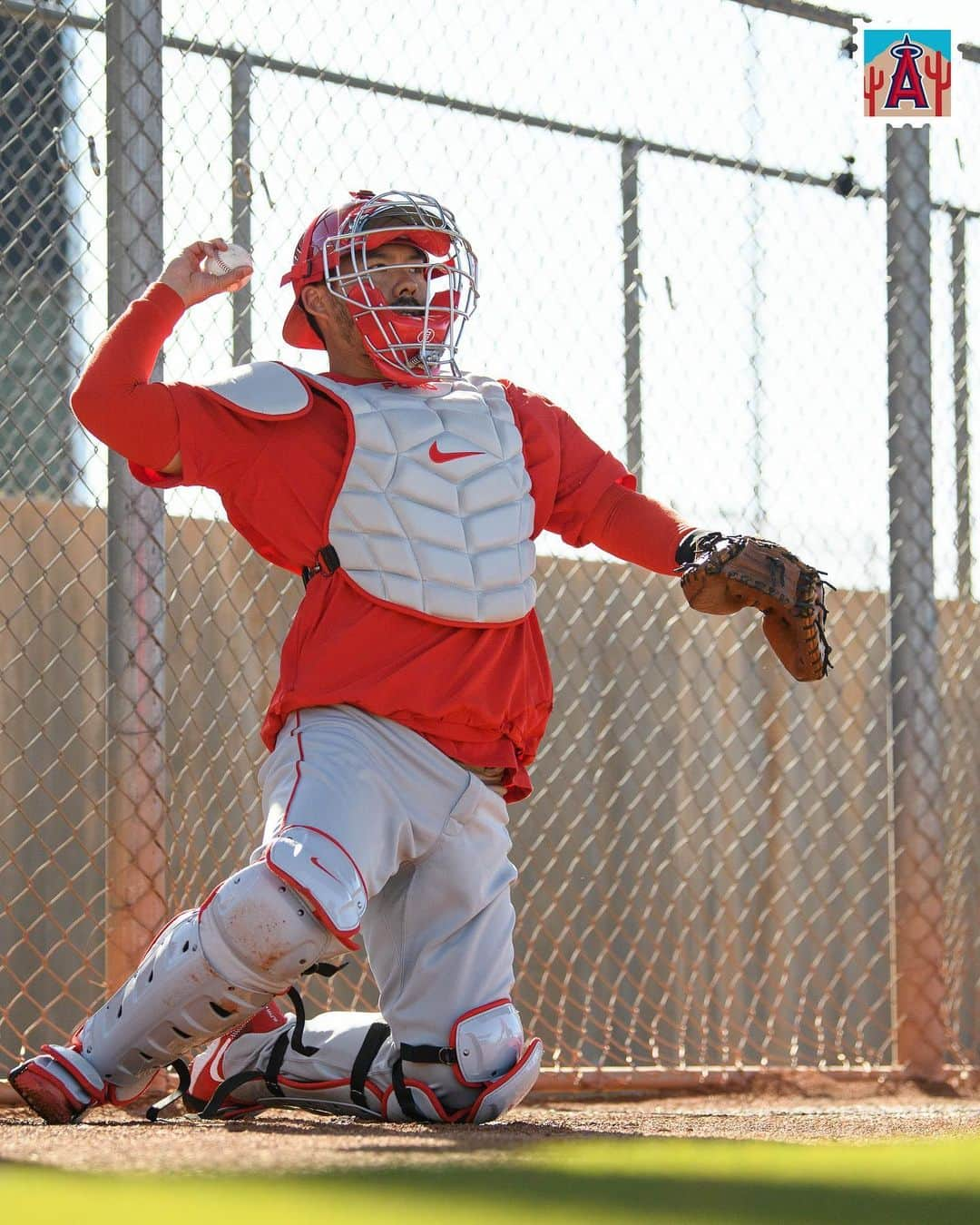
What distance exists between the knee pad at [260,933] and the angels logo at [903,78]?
2.70m

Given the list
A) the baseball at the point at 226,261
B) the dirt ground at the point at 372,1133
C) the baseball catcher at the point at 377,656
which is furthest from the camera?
the baseball at the point at 226,261

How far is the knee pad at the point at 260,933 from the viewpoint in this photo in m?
2.21

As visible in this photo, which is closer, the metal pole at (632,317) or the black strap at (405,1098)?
the black strap at (405,1098)

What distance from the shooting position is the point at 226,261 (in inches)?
99.8

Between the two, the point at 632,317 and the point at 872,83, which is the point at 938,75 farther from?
the point at 632,317

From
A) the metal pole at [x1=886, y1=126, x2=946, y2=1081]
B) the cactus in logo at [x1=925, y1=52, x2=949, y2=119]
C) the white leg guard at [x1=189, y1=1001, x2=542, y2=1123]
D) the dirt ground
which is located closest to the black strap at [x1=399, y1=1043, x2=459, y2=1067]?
the white leg guard at [x1=189, y1=1001, x2=542, y2=1123]

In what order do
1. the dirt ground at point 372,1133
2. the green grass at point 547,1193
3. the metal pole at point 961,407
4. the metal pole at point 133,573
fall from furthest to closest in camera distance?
the metal pole at point 961,407 → the metal pole at point 133,573 → the dirt ground at point 372,1133 → the green grass at point 547,1193

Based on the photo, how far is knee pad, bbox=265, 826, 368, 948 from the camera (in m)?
2.19

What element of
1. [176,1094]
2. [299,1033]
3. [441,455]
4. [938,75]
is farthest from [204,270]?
[938,75]

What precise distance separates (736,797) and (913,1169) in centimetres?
254

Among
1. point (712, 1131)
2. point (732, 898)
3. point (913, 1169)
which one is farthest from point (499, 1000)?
point (732, 898)

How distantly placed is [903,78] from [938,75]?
138mm

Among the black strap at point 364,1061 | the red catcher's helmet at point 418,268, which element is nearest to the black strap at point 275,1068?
the black strap at point 364,1061

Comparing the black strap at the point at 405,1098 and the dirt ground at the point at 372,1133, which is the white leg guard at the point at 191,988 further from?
the black strap at the point at 405,1098
